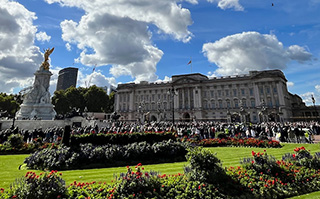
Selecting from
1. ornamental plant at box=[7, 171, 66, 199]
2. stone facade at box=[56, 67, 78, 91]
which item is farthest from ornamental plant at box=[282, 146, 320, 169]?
stone facade at box=[56, 67, 78, 91]

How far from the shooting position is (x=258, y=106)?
204 ft

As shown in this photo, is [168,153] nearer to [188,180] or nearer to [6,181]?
[188,180]

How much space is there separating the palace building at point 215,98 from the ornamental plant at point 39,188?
49443 millimetres

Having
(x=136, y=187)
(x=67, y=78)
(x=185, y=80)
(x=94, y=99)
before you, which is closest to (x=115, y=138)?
(x=136, y=187)

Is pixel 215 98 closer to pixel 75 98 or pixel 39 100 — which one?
pixel 75 98

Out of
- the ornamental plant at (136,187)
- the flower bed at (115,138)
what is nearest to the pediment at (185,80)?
the flower bed at (115,138)

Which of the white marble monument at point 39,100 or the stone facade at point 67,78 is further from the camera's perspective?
the stone facade at point 67,78

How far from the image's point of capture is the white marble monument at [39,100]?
125 ft

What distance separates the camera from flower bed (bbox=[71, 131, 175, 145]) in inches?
467

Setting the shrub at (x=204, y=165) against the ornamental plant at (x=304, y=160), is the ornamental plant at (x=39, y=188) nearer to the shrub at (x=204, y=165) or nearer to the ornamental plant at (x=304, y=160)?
the shrub at (x=204, y=165)

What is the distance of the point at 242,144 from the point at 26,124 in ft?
115

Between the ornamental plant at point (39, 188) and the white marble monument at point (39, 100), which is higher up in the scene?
the white marble monument at point (39, 100)

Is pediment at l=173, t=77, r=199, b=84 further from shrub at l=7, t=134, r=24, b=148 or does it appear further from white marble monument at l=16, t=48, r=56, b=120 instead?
shrub at l=7, t=134, r=24, b=148

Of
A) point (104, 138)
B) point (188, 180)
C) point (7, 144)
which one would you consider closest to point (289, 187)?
point (188, 180)
